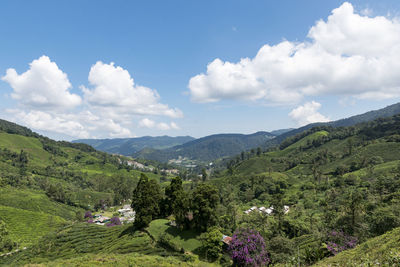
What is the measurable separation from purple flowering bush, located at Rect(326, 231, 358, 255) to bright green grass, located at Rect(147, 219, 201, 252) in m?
24.0

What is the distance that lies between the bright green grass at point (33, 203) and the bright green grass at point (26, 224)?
1491 centimetres

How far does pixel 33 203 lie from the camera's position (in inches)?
4766

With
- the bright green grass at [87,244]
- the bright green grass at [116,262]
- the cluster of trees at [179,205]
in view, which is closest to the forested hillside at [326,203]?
the cluster of trees at [179,205]

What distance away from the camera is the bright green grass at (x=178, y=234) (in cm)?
4350

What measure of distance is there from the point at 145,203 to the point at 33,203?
110117mm

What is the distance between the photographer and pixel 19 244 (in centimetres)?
7800

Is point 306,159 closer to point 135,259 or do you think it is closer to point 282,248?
point 282,248

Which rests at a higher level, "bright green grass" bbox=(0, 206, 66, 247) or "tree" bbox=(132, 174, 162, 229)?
"tree" bbox=(132, 174, 162, 229)

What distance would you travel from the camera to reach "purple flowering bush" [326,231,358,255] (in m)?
33.1

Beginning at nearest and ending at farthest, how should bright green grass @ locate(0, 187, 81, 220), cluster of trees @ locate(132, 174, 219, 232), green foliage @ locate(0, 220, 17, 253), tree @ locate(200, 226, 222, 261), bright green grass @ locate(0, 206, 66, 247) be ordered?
tree @ locate(200, 226, 222, 261)
cluster of trees @ locate(132, 174, 219, 232)
green foliage @ locate(0, 220, 17, 253)
bright green grass @ locate(0, 206, 66, 247)
bright green grass @ locate(0, 187, 81, 220)

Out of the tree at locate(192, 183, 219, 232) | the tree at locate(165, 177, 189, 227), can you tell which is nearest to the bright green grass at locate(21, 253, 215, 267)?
the tree at locate(192, 183, 219, 232)

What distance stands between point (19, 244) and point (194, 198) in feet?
255

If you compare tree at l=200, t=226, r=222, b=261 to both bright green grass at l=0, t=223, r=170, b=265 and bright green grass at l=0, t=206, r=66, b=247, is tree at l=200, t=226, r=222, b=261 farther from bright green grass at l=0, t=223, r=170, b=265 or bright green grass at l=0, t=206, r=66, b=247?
bright green grass at l=0, t=206, r=66, b=247

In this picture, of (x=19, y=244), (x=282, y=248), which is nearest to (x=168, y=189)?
(x=282, y=248)
